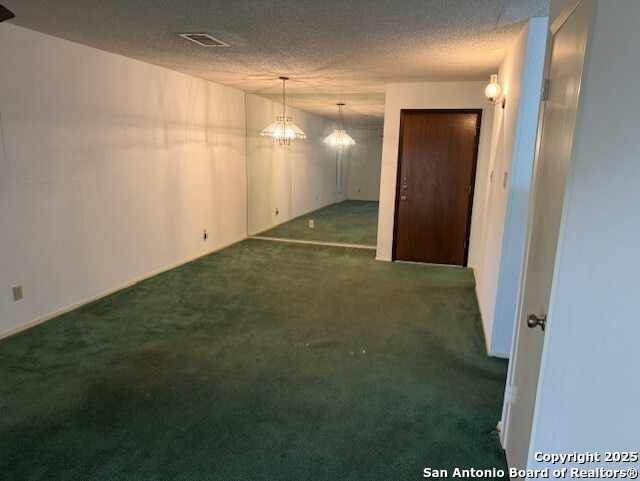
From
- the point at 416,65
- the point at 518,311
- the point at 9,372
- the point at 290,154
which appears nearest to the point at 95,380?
the point at 9,372

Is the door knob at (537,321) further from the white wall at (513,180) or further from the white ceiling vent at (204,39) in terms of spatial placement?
the white ceiling vent at (204,39)

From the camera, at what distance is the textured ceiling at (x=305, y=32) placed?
2.59m

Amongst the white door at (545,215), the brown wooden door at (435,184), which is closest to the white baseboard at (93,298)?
the brown wooden door at (435,184)

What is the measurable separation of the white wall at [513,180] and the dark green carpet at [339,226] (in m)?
3.23

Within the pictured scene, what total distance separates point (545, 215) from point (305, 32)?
227cm

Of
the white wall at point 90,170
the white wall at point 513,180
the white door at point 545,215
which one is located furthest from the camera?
the white wall at point 90,170

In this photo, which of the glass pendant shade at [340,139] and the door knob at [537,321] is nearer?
the door knob at [537,321]

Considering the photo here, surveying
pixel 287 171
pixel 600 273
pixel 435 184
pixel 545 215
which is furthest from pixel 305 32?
pixel 287 171

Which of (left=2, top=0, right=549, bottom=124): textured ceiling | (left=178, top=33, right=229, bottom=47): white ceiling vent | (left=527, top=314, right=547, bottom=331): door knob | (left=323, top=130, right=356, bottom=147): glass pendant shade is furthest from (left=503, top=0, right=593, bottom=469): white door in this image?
(left=323, top=130, right=356, bottom=147): glass pendant shade

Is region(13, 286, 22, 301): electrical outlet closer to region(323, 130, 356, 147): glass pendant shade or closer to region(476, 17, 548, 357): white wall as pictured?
region(476, 17, 548, 357): white wall

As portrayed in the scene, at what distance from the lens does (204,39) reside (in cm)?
340

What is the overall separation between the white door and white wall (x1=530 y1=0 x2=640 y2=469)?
0.19 ft

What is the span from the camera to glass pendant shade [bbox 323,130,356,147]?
6691mm

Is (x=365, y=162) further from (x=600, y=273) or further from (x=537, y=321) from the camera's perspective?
(x=600, y=273)
